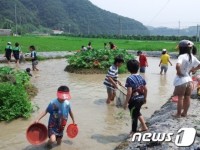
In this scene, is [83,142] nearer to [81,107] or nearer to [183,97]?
[183,97]

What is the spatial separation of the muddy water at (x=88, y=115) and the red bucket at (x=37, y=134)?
0.30 metres

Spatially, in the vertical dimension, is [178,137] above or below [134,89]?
below

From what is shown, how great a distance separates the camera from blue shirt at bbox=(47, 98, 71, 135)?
262 inches

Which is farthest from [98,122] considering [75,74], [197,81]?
[75,74]

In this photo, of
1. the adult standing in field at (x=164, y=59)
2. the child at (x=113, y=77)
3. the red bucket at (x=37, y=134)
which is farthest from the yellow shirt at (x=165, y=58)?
the red bucket at (x=37, y=134)

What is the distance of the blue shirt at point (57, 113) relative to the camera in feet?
21.8

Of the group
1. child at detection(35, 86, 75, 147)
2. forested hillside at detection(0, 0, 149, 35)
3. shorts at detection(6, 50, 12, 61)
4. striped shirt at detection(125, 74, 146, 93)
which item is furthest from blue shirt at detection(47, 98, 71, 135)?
forested hillside at detection(0, 0, 149, 35)

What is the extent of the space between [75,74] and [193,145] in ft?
41.7

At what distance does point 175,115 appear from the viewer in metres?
7.70

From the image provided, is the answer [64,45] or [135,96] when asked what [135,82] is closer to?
[135,96]

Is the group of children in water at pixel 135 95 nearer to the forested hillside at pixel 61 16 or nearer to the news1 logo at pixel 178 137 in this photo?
the news1 logo at pixel 178 137

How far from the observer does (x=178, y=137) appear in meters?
6.00

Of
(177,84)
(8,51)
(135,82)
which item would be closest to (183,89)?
(177,84)

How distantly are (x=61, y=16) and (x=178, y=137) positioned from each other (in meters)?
142
